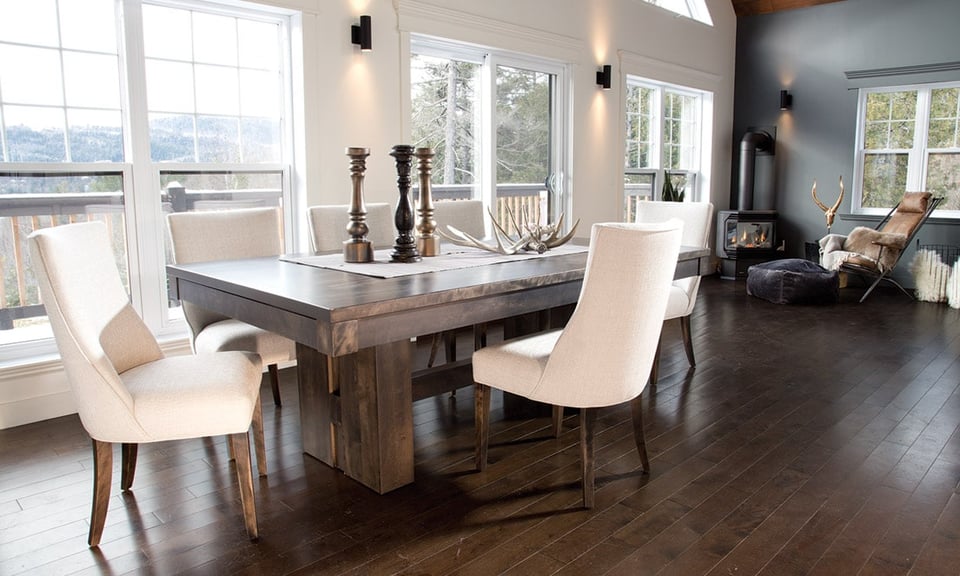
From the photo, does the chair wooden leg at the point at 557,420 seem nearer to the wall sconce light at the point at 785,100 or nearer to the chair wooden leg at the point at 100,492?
the chair wooden leg at the point at 100,492

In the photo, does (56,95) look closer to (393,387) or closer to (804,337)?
(393,387)

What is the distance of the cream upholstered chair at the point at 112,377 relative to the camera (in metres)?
1.95

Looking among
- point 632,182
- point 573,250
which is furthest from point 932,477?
point 632,182

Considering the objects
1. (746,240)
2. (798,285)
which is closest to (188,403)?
(798,285)

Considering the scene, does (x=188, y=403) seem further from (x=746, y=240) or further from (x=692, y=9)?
(x=692, y=9)

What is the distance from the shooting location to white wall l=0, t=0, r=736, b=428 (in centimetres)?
407

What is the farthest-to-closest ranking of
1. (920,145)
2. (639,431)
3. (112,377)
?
(920,145)
(639,431)
(112,377)

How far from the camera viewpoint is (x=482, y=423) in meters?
2.68

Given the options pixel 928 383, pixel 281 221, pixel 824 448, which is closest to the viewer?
pixel 824 448

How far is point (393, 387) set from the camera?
2512 millimetres

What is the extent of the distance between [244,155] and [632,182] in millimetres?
4195

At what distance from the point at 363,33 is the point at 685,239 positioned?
2.29m

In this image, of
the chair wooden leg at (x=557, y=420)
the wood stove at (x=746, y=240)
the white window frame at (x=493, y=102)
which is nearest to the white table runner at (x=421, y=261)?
the chair wooden leg at (x=557, y=420)

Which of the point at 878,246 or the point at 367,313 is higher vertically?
the point at 367,313
